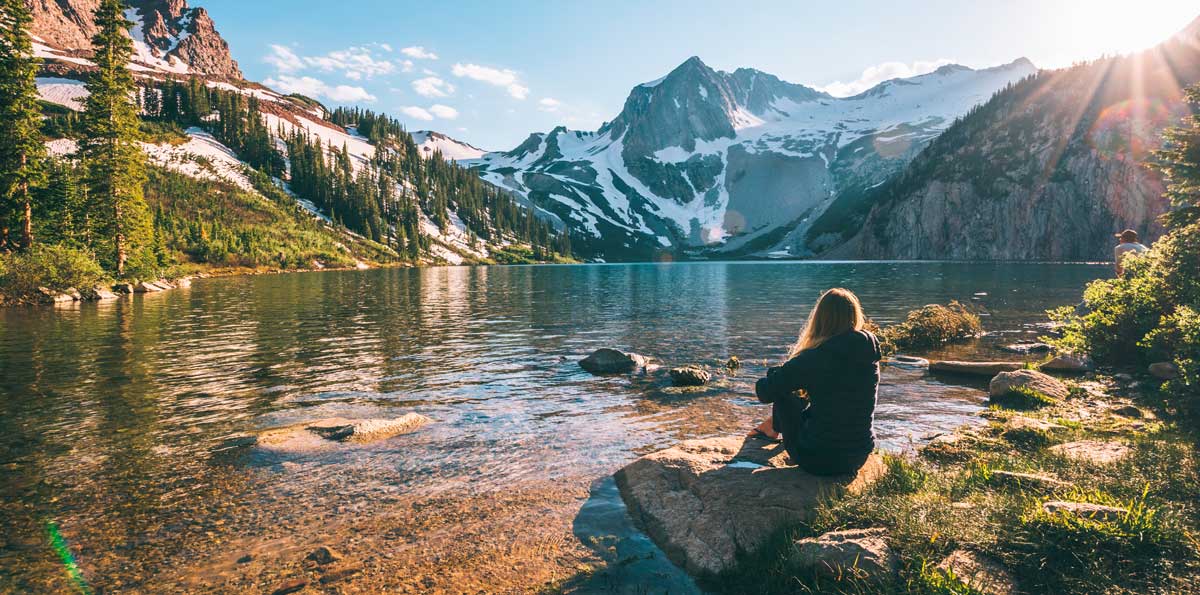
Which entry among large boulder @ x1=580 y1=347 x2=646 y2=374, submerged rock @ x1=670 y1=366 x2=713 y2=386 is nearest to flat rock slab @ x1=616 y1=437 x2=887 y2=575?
submerged rock @ x1=670 y1=366 x2=713 y2=386

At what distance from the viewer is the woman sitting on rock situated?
Answer: 297 inches

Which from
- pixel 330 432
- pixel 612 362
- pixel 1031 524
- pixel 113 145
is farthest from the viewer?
pixel 113 145

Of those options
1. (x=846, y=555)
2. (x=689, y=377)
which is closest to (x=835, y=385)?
(x=846, y=555)

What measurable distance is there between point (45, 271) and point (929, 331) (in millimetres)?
65544

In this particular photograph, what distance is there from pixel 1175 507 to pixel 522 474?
359 inches

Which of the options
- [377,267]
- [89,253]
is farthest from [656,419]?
[377,267]

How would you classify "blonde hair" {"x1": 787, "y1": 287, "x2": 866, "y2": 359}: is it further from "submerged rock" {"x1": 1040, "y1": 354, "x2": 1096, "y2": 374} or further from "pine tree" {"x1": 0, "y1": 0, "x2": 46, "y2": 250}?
"pine tree" {"x1": 0, "y1": 0, "x2": 46, "y2": 250}

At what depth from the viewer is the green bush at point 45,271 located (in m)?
41.9

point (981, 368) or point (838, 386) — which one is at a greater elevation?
point (838, 386)

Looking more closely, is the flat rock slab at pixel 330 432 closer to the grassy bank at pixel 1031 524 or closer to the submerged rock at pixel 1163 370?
the grassy bank at pixel 1031 524

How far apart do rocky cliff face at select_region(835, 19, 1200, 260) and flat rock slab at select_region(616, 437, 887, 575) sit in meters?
191

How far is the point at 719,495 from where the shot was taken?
7773 millimetres

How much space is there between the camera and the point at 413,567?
6988 mm

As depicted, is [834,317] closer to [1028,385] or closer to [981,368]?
[1028,385]
